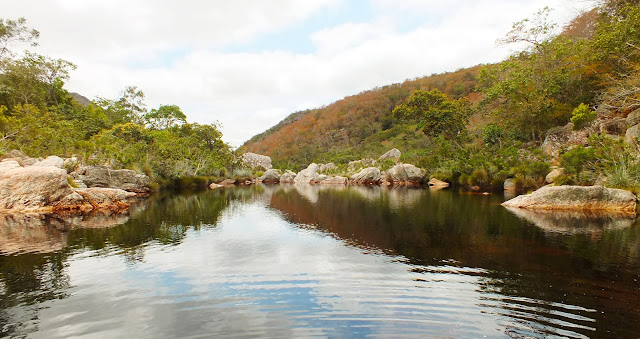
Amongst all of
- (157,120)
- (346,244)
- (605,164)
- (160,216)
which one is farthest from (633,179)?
(157,120)

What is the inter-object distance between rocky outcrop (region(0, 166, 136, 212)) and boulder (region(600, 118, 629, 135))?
92.1 feet

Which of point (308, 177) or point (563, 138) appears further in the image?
point (308, 177)

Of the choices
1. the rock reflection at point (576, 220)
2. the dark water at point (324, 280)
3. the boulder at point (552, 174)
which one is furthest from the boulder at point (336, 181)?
the dark water at point (324, 280)

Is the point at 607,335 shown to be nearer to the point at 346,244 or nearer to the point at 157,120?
the point at 346,244

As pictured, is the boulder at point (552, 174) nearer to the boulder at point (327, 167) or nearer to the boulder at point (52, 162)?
the boulder at point (52, 162)

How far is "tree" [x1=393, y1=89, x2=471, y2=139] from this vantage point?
37.0 m

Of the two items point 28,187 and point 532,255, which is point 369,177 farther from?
point 532,255

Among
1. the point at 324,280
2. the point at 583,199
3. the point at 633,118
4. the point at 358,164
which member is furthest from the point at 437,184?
the point at 324,280

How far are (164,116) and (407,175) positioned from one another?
121 feet

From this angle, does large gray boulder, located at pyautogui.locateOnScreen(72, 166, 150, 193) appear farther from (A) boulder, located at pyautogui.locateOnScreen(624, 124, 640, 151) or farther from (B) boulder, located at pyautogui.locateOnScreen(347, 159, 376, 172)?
(B) boulder, located at pyautogui.locateOnScreen(347, 159, 376, 172)

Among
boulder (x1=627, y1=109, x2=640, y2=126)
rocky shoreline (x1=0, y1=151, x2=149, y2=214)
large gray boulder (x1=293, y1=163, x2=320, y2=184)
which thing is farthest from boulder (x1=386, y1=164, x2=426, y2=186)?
rocky shoreline (x1=0, y1=151, x2=149, y2=214)

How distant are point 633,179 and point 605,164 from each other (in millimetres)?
1452

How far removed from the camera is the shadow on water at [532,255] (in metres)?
4.62

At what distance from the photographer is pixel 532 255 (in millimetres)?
7668
